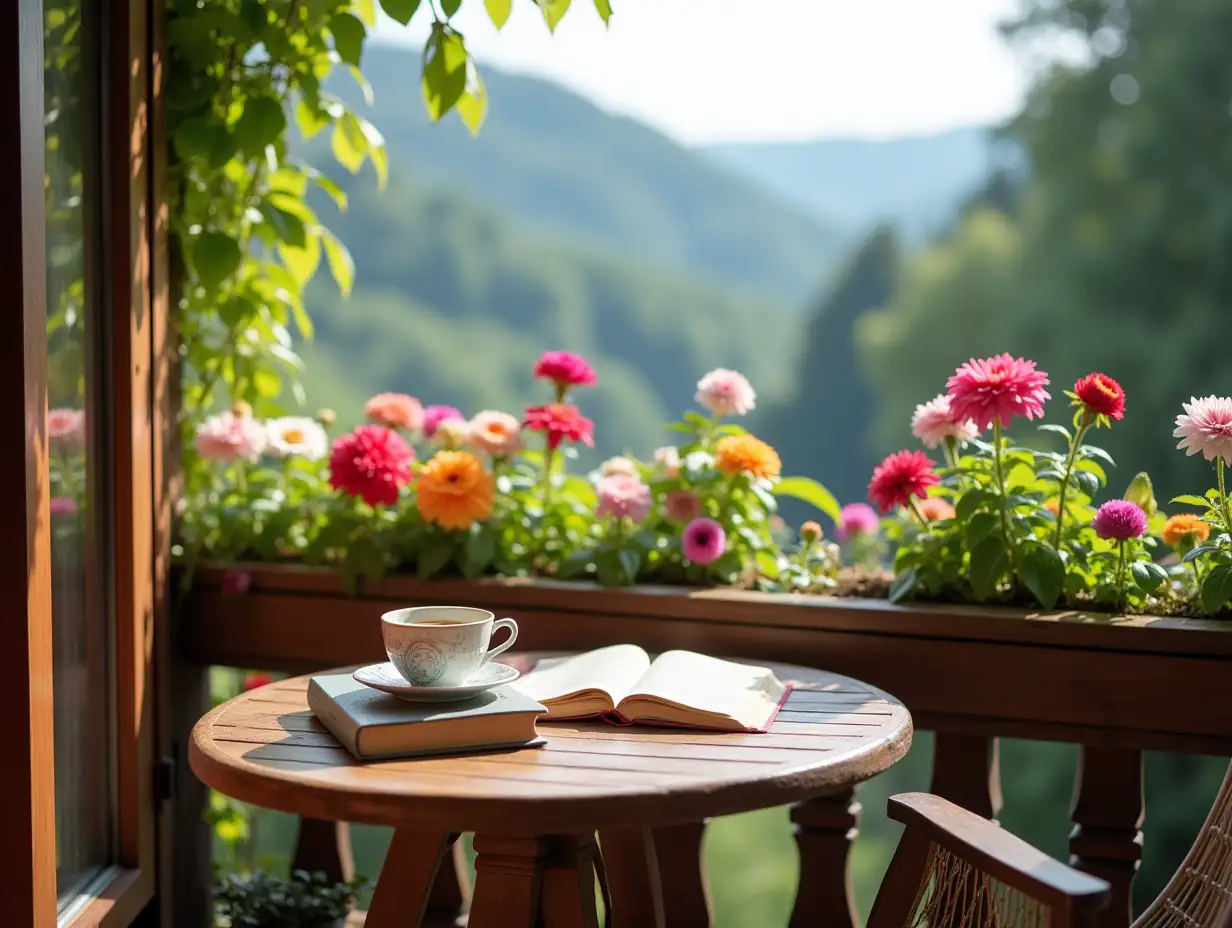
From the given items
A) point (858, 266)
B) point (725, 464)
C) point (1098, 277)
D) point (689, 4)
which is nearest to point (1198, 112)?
point (1098, 277)

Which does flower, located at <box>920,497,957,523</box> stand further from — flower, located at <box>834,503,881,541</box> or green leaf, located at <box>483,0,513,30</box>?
green leaf, located at <box>483,0,513,30</box>

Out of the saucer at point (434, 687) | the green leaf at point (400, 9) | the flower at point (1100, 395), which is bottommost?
the saucer at point (434, 687)

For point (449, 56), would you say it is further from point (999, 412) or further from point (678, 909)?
point (678, 909)

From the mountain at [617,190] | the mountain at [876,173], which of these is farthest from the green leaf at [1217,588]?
the mountain at [876,173]

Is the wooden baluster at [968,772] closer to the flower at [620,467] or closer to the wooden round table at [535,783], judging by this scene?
the wooden round table at [535,783]

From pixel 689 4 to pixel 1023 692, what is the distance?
277 inches

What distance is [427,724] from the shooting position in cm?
123

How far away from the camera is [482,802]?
1.09 meters

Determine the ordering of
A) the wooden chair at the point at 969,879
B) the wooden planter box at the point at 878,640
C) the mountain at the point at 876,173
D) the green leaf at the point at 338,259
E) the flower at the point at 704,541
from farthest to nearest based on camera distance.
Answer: the mountain at the point at 876,173 < the green leaf at the point at 338,259 < the flower at the point at 704,541 < the wooden planter box at the point at 878,640 < the wooden chair at the point at 969,879

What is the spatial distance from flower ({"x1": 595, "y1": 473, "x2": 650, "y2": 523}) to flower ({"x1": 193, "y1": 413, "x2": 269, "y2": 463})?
0.61 meters

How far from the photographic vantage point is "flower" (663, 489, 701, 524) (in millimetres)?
1919

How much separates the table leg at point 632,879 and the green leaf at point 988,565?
0.60 metres

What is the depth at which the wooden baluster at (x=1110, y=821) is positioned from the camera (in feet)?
5.65

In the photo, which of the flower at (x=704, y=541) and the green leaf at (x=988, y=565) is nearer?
the green leaf at (x=988, y=565)
